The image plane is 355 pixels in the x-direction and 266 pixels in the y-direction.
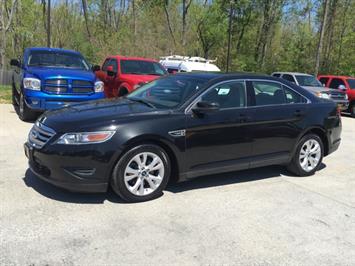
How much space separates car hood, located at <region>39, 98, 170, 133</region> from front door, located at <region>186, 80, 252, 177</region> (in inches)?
21.2

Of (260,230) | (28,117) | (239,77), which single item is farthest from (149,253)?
(28,117)

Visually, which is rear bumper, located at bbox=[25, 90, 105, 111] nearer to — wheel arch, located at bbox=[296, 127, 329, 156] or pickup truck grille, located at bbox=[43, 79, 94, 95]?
pickup truck grille, located at bbox=[43, 79, 94, 95]

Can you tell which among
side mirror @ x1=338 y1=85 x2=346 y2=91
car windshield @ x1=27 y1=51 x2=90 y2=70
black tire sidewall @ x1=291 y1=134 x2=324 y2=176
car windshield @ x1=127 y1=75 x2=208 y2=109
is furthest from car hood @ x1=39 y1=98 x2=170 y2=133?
side mirror @ x1=338 y1=85 x2=346 y2=91

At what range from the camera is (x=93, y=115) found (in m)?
4.70

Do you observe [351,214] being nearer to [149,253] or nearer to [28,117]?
[149,253]

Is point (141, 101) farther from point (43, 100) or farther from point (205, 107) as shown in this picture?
point (43, 100)

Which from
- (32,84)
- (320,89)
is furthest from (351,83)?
(32,84)

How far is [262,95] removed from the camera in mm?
5773

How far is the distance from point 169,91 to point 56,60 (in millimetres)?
6096

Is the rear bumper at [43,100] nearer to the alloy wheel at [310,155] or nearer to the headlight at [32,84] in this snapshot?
the headlight at [32,84]

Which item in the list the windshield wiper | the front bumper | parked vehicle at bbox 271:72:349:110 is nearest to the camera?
the front bumper

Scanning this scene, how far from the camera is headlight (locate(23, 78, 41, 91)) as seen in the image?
9.18m

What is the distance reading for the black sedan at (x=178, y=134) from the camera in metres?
4.41

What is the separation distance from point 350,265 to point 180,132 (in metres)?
2.31
